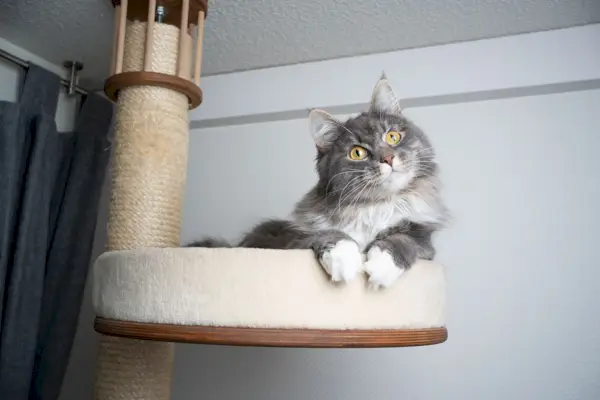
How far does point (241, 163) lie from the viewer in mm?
2109

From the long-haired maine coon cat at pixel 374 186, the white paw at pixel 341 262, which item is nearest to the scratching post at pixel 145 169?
the long-haired maine coon cat at pixel 374 186

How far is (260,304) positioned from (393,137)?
549mm

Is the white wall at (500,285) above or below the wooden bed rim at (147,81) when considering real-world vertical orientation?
below

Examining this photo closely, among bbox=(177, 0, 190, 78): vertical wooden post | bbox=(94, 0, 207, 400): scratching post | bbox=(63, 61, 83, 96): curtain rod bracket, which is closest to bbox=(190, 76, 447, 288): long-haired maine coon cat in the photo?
bbox=(94, 0, 207, 400): scratching post

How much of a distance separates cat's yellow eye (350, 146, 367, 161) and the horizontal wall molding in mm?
836

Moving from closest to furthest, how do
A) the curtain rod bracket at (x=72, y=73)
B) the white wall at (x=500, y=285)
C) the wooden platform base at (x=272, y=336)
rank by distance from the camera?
the wooden platform base at (x=272, y=336)
the white wall at (x=500, y=285)
the curtain rod bracket at (x=72, y=73)

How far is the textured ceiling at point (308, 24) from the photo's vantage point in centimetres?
161

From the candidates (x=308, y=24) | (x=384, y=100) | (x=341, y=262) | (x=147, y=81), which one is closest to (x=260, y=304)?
(x=341, y=262)

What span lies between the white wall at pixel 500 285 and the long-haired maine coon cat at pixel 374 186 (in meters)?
0.65

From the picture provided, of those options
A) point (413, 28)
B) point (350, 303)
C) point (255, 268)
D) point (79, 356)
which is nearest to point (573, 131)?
point (413, 28)

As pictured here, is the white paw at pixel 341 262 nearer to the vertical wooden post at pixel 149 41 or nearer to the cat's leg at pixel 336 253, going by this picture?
the cat's leg at pixel 336 253

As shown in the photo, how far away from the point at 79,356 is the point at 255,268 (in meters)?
1.81

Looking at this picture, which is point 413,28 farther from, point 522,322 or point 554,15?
point 522,322

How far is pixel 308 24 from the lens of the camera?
1.73 metres
